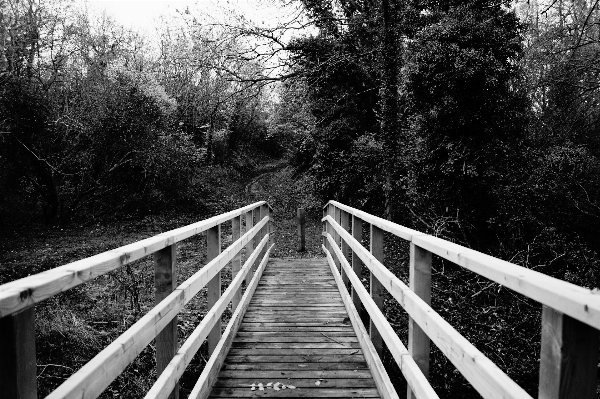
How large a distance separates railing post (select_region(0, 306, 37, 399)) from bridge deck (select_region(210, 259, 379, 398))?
219 cm

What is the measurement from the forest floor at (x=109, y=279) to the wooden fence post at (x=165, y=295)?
9.16ft

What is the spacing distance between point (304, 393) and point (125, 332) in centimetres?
186

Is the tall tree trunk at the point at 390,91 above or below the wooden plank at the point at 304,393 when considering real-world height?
above

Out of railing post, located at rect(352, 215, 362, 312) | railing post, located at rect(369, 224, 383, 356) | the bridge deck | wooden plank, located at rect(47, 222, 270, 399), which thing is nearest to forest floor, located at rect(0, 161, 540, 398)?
the bridge deck

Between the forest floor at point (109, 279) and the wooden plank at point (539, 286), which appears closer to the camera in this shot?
the wooden plank at point (539, 286)

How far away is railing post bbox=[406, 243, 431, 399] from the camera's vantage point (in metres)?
2.17

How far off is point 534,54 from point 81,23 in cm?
2099

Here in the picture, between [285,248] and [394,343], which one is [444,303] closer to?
[394,343]

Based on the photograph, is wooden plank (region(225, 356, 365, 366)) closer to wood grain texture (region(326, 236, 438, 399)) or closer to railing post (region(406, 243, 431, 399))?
wood grain texture (region(326, 236, 438, 399))

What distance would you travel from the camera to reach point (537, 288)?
1.13 metres

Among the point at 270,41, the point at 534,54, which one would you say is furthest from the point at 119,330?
the point at 534,54

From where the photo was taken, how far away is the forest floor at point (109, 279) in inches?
231

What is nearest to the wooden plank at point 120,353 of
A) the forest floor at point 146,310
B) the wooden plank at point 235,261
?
the wooden plank at point 235,261

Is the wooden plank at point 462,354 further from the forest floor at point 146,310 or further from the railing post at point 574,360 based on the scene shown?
the forest floor at point 146,310
